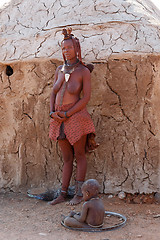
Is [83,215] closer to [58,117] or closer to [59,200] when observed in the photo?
[59,200]

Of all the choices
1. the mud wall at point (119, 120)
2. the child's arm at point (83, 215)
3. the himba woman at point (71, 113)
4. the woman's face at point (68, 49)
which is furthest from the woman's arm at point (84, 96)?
the child's arm at point (83, 215)

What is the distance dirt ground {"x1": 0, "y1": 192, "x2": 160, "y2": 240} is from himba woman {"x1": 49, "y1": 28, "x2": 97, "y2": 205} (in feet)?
0.84

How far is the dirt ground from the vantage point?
9.79ft

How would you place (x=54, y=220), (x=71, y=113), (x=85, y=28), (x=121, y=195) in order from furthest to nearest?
(x=85, y=28)
(x=121, y=195)
(x=71, y=113)
(x=54, y=220)

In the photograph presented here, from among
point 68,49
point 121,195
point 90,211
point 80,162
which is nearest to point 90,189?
point 90,211

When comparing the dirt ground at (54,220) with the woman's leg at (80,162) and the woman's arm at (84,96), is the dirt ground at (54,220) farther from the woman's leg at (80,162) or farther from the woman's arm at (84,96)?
the woman's arm at (84,96)

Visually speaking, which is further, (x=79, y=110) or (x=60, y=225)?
(x=79, y=110)

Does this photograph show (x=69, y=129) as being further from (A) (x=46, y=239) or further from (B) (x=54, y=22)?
(B) (x=54, y=22)

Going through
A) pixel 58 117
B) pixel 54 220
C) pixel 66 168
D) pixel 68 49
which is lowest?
pixel 54 220

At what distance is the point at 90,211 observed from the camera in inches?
119

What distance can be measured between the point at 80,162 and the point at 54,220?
70 centimetres

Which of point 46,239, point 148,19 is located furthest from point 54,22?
point 46,239

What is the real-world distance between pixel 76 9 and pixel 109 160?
6.33 ft

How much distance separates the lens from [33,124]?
13.9 ft
